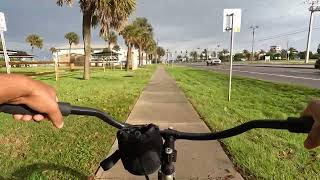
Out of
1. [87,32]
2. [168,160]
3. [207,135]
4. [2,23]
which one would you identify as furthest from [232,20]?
[87,32]

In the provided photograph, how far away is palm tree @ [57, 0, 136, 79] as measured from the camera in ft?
65.7

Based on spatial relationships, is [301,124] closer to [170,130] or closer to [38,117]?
[170,130]

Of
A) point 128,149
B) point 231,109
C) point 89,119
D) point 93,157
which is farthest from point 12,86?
point 231,109

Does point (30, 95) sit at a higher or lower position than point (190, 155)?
higher

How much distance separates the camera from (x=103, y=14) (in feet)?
66.8

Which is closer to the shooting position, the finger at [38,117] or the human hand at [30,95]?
the human hand at [30,95]

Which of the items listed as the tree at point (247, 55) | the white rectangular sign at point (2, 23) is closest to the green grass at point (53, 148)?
the white rectangular sign at point (2, 23)

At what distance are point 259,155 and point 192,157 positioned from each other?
41.5 inches

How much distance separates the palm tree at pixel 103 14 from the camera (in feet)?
65.7

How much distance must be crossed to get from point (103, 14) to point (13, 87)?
19.8 metres

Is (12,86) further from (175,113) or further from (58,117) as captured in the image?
(175,113)

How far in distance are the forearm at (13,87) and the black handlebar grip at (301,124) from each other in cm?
103

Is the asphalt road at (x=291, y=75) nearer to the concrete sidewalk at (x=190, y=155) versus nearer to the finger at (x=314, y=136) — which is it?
the concrete sidewalk at (x=190, y=155)

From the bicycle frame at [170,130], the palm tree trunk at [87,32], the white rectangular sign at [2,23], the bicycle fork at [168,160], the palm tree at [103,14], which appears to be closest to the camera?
the bicycle frame at [170,130]
